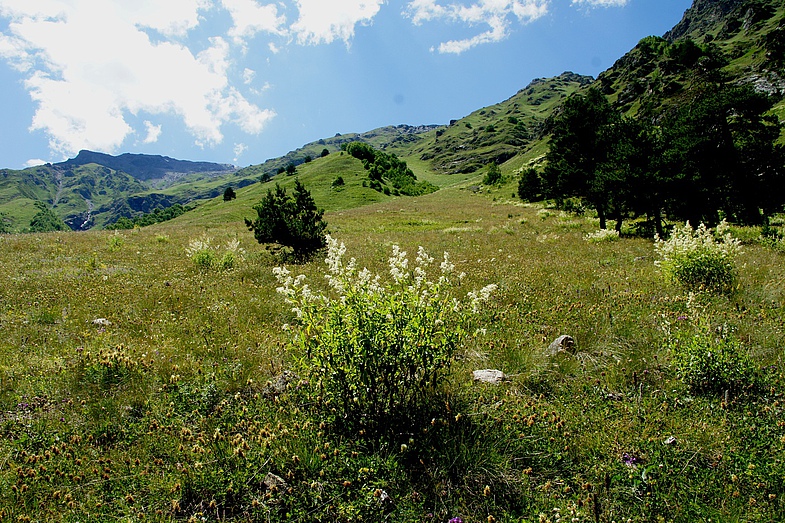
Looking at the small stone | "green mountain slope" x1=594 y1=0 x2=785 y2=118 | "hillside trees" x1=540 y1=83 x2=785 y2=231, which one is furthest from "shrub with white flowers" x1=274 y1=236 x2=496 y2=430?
"green mountain slope" x1=594 y1=0 x2=785 y2=118

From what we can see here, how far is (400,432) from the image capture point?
389 centimetres

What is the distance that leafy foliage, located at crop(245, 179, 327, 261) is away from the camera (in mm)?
14203

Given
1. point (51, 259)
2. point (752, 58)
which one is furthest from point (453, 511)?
point (752, 58)

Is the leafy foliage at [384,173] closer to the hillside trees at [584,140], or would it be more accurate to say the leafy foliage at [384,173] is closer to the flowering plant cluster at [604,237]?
the hillside trees at [584,140]

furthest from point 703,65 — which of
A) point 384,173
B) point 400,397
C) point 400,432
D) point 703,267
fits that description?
point 384,173

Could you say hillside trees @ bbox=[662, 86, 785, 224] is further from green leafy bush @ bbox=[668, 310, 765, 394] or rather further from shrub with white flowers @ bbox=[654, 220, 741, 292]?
green leafy bush @ bbox=[668, 310, 765, 394]

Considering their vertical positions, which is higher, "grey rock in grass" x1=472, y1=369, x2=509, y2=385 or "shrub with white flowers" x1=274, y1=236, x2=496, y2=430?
"shrub with white flowers" x1=274, y1=236, x2=496, y2=430

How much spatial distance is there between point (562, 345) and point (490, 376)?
4.74 feet

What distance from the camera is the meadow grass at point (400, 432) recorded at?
309cm

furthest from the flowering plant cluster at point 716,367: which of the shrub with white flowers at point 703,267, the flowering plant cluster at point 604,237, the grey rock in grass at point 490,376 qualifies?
the flowering plant cluster at point 604,237

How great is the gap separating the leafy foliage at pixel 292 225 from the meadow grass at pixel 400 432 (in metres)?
6.98

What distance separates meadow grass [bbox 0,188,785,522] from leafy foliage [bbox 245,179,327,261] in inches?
275

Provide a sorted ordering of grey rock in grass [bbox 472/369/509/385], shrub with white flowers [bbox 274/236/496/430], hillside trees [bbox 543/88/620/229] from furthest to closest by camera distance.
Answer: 1. hillside trees [bbox 543/88/620/229]
2. grey rock in grass [bbox 472/369/509/385]
3. shrub with white flowers [bbox 274/236/496/430]

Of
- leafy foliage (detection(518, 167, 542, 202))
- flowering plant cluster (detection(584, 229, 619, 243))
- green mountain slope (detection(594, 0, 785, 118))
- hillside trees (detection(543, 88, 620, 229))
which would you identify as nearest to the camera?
flowering plant cluster (detection(584, 229, 619, 243))
